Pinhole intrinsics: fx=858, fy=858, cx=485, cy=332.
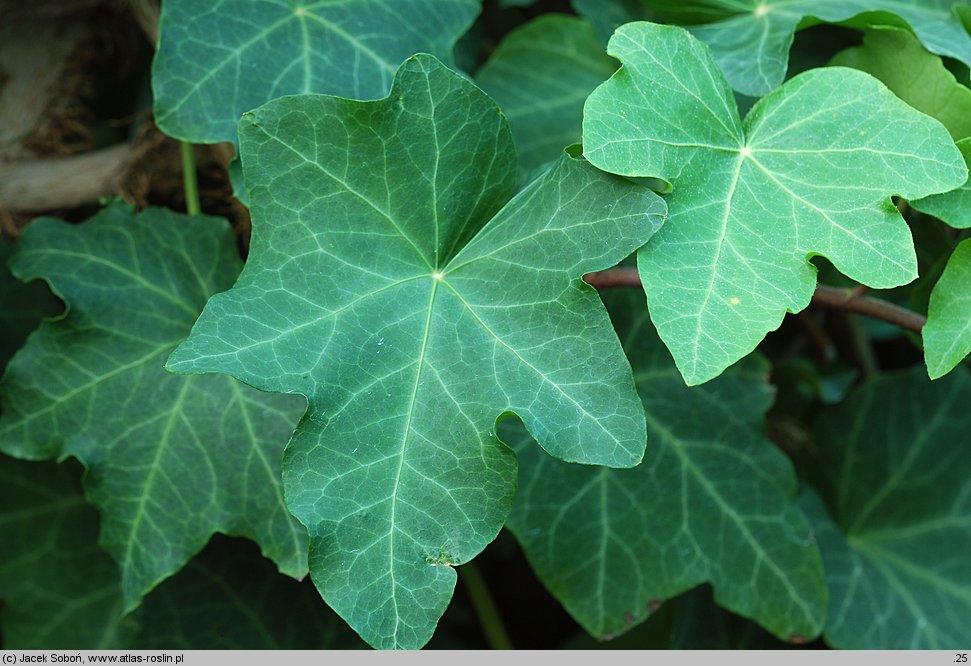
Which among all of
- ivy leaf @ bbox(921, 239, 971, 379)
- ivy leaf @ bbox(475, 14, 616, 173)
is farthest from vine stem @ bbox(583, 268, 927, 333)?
ivy leaf @ bbox(475, 14, 616, 173)

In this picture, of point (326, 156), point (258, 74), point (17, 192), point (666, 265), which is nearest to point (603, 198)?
point (666, 265)

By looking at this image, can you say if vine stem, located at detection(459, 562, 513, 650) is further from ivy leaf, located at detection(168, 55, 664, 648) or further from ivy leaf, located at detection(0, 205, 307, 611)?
ivy leaf, located at detection(168, 55, 664, 648)

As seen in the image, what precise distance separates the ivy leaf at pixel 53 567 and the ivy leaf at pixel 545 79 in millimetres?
662

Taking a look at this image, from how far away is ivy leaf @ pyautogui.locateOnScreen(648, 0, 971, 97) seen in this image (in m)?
0.76

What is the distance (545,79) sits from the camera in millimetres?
1008

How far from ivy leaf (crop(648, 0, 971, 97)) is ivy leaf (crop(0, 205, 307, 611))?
1.71 ft

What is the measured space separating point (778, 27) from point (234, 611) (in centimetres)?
87

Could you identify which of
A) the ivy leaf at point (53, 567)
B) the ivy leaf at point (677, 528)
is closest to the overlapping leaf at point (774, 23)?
the ivy leaf at point (677, 528)

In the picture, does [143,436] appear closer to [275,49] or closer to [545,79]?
[275,49]

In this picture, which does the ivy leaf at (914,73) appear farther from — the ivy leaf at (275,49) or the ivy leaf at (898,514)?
the ivy leaf at (898,514)

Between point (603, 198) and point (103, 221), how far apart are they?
0.53 m

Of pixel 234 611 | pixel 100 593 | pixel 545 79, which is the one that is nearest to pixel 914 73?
pixel 545 79

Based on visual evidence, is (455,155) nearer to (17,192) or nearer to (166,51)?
(166,51)

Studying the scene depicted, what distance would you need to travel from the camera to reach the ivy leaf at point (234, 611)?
39.5 inches
